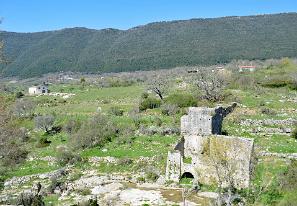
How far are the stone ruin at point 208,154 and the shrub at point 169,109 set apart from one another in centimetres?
1816

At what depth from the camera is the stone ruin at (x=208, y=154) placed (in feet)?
91.0

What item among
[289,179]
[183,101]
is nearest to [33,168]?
[289,179]

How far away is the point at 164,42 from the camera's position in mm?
182000

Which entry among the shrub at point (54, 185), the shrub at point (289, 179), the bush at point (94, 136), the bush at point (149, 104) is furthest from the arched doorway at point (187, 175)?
the bush at point (149, 104)

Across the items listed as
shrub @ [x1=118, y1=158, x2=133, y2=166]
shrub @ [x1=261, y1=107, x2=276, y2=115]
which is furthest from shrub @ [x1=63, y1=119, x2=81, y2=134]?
shrub @ [x1=261, y1=107, x2=276, y2=115]

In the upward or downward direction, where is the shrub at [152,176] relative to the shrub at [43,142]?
upward

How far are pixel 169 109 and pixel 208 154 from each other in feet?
75.9

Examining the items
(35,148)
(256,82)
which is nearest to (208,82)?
(256,82)

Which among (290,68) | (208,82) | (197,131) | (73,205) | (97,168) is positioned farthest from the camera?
(290,68)

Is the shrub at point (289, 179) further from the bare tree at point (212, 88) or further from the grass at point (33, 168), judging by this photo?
the bare tree at point (212, 88)

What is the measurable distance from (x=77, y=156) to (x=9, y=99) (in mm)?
14377

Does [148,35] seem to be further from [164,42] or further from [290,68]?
[290,68]

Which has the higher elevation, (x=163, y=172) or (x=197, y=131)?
(x=197, y=131)

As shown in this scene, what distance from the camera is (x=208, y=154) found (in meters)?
29.8
